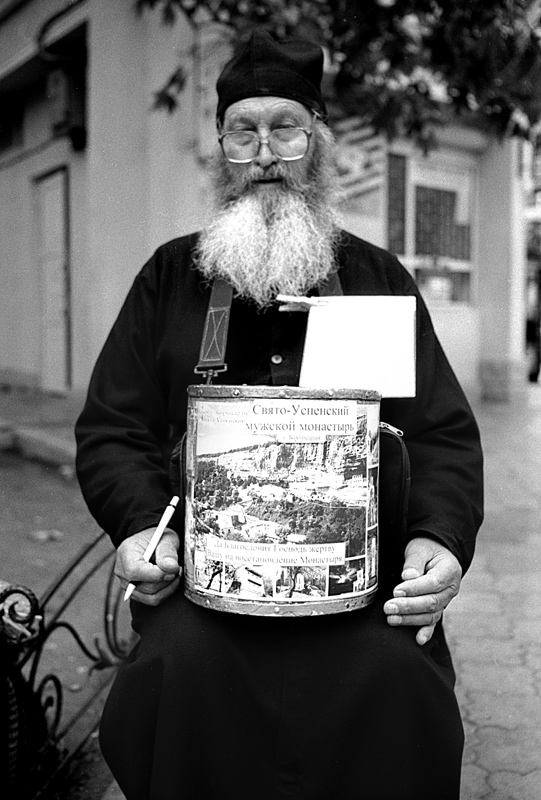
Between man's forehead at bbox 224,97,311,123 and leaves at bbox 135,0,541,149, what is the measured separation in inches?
81.8

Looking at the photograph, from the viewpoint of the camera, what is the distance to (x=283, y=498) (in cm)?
150

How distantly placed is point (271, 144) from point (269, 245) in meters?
0.24

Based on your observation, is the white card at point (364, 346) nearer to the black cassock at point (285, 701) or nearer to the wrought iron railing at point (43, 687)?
the black cassock at point (285, 701)

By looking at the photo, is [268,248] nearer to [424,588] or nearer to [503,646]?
[424,588]

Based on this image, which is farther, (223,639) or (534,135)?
(534,135)

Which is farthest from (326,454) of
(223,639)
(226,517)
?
(223,639)

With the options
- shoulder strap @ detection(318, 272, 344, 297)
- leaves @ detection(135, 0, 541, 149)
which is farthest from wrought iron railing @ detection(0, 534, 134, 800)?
leaves @ detection(135, 0, 541, 149)

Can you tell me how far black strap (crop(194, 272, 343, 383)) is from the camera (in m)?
1.96

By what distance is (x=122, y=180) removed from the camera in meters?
7.29

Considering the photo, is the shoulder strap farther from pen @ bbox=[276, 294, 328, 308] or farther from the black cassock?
the black cassock

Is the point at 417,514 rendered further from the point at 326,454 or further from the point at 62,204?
the point at 62,204

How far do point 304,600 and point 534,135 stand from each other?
13.5 feet

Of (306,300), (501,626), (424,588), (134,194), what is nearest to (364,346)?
(306,300)

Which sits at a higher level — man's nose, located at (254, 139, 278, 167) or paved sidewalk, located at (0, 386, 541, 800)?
man's nose, located at (254, 139, 278, 167)
